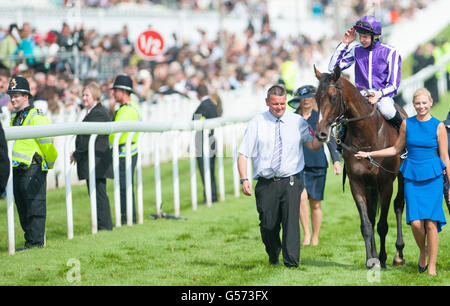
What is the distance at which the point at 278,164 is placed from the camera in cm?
786

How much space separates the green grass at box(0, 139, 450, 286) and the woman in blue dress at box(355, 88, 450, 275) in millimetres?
406

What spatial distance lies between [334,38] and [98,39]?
13523 millimetres

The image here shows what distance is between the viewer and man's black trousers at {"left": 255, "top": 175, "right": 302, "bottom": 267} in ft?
25.7

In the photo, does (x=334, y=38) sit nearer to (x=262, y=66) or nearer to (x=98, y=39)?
(x=262, y=66)

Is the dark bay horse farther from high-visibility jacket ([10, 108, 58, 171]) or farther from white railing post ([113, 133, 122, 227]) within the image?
white railing post ([113, 133, 122, 227])

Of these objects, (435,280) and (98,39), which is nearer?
(435,280)

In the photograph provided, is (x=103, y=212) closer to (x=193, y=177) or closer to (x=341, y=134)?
(x=193, y=177)

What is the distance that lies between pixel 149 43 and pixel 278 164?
1031 centimetres

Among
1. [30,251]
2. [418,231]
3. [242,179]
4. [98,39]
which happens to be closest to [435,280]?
[418,231]

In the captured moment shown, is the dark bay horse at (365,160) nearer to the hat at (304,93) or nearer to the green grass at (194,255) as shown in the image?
the green grass at (194,255)

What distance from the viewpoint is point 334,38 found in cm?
3209

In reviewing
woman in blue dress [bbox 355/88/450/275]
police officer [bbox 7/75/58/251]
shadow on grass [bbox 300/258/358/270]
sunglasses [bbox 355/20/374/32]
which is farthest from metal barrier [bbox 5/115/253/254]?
woman in blue dress [bbox 355/88/450/275]

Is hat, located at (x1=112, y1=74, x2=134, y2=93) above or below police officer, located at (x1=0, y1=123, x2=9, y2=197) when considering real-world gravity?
above

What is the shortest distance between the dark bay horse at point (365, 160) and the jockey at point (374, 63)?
0.12 metres
